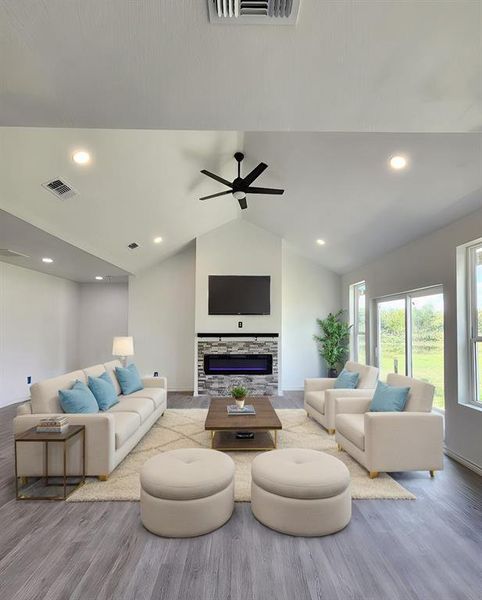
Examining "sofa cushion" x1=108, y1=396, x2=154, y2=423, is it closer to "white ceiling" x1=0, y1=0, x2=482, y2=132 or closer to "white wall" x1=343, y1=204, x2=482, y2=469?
"white ceiling" x1=0, y1=0, x2=482, y2=132

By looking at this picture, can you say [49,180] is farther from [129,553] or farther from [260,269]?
[260,269]

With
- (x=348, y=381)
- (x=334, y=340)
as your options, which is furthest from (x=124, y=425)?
(x=334, y=340)

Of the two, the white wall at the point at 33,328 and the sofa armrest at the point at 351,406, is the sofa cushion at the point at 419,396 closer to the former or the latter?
the sofa armrest at the point at 351,406

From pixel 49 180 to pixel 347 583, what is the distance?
3.96 m

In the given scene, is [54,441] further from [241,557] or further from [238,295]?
[238,295]

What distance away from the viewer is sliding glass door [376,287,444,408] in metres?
4.40

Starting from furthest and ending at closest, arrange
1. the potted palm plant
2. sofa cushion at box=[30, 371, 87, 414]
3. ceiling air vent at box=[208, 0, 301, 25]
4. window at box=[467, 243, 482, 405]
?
the potted palm plant < window at box=[467, 243, 482, 405] < sofa cushion at box=[30, 371, 87, 414] < ceiling air vent at box=[208, 0, 301, 25]

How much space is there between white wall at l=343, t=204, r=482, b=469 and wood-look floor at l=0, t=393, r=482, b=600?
89 cm

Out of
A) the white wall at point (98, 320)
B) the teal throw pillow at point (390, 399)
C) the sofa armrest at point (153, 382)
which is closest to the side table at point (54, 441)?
the sofa armrest at point (153, 382)

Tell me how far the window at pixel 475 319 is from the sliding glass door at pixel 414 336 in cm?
48

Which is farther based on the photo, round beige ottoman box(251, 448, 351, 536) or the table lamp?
the table lamp

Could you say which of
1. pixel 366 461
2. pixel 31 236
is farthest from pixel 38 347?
pixel 366 461

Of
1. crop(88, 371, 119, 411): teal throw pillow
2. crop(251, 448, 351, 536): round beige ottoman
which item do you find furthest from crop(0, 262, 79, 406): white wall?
crop(251, 448, 351, 536): round beige ottoman

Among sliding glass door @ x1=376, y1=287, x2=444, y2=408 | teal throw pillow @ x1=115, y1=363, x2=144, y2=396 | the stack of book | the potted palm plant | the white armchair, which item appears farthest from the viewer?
the potted palm plant
